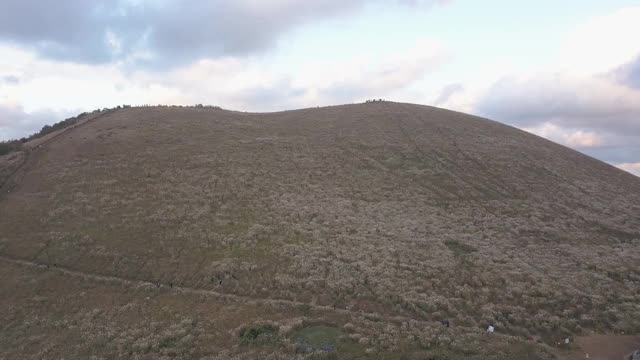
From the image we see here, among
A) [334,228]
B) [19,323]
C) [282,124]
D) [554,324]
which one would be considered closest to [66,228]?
[19,323]

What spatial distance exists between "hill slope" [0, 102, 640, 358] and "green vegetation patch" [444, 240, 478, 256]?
0.21 m

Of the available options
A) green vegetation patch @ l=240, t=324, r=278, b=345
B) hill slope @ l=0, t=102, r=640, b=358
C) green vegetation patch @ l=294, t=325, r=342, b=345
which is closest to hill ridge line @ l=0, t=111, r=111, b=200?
hill slope @ l=0, t=102, r=640, b=358

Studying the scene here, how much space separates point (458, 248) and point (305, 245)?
11109mm

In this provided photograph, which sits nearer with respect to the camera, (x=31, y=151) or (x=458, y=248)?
(x=458, y=248)

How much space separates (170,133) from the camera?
63406mm

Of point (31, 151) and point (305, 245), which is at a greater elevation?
point (31, 151)

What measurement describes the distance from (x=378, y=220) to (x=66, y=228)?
24.1 metres

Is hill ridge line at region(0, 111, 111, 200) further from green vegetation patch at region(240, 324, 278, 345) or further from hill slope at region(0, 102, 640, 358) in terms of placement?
green vegetation patch at region(240, 324, 278, 345)

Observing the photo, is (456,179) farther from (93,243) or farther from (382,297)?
(93,243)

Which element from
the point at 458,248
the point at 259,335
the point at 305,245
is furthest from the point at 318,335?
the point at 458,248

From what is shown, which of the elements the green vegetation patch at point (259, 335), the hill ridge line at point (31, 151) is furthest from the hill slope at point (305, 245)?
the hill ridge line at point (31, 151)

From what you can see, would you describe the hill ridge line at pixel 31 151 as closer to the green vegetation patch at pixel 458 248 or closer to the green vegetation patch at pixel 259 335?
the green vegetation patch at pixel 259 335

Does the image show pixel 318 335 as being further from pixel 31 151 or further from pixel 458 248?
pixel 31 151

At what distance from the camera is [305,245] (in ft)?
117
